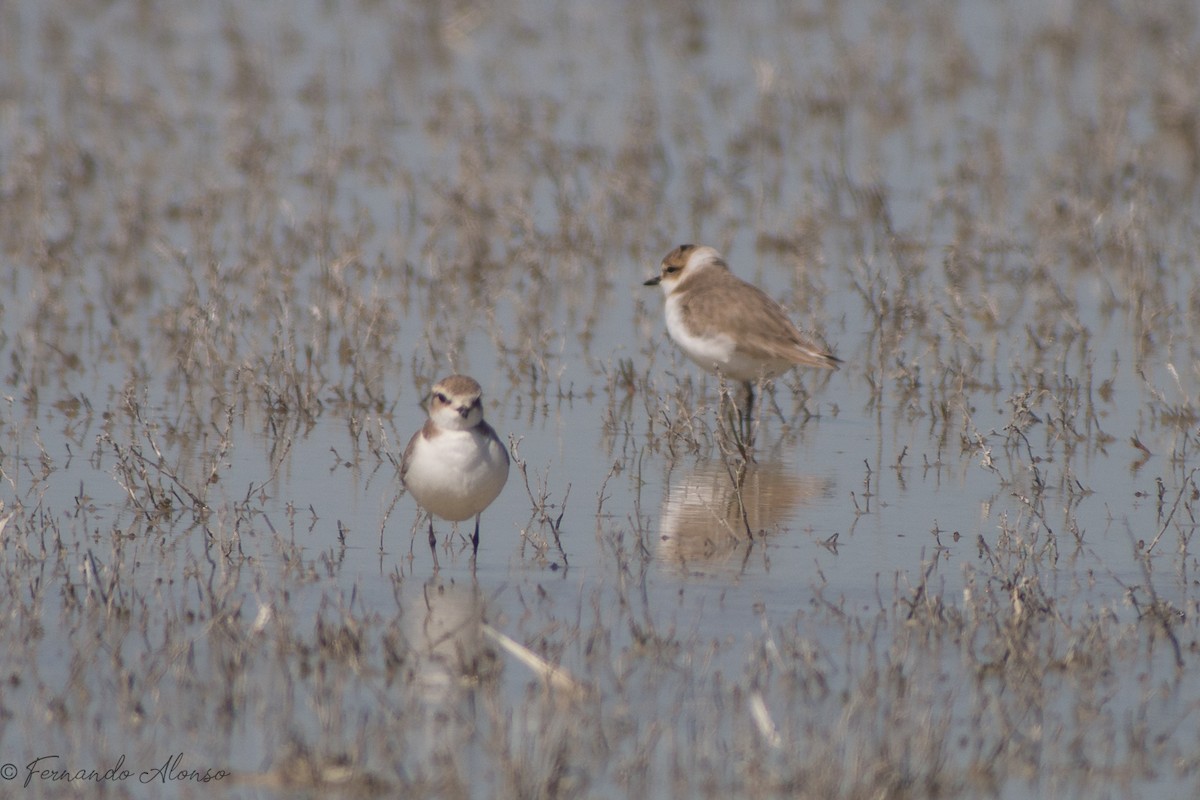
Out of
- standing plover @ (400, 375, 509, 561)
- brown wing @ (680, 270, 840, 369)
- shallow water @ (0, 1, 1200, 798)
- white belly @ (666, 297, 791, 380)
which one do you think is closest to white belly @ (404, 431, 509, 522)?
standing plover @ (400, 375, 509, 561)

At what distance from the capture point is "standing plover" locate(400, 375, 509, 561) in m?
7.51

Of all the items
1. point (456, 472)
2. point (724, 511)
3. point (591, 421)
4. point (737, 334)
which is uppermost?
point (737, 334)

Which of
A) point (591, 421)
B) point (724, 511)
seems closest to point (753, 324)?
point (591, 421)

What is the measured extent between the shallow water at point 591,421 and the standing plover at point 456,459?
20 cm

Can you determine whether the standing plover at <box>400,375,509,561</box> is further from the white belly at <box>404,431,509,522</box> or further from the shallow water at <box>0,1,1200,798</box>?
the shallow water at <box>0,1,1200,798</box>

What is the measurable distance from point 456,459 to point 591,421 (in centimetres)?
286

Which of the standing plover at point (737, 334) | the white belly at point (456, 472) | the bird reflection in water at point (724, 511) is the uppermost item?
the standing plover at point (737, 334)

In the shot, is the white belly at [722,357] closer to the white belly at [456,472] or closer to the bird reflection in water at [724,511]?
the bird reflection in water at [724,511]

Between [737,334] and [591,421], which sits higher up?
[737,334]

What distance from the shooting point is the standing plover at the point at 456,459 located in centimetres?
751

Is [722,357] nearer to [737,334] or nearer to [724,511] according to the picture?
[737,334]

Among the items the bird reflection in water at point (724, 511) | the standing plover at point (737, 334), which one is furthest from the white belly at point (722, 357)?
the bird reflection in water at point (724, 511)

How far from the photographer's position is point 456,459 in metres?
7.50

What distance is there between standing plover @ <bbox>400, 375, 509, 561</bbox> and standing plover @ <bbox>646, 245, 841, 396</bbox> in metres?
2.88
